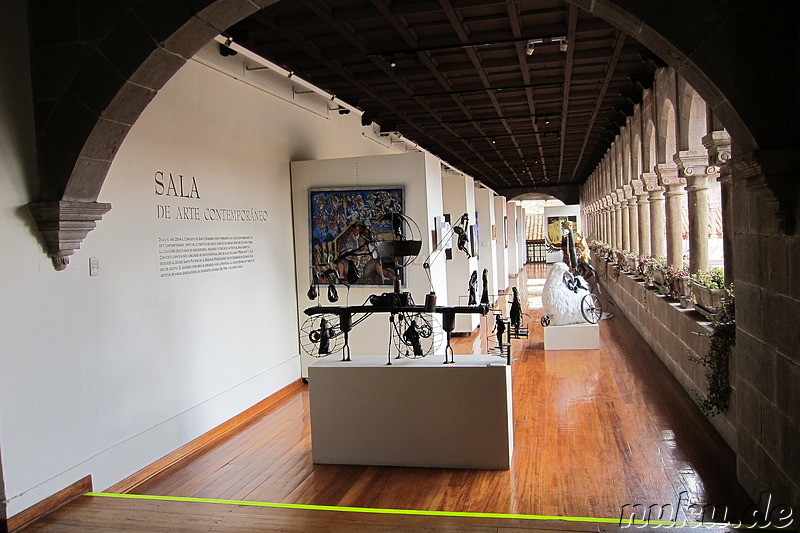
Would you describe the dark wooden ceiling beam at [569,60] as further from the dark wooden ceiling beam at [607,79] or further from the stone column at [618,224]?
the stone column at [618,224]

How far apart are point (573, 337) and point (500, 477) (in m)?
5.48

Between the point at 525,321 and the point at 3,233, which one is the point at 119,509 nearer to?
the point at 3,233

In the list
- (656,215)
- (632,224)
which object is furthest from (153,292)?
(632,224)

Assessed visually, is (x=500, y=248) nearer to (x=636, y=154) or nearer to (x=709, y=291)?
(x=636, y=154)

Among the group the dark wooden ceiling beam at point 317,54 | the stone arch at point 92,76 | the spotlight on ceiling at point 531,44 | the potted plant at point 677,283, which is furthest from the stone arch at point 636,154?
the stone arch at point 92,76

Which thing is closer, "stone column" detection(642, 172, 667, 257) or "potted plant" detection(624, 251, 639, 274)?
"stone column" detection(642, 172, 667, 257)

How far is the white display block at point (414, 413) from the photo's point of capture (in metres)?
5.07

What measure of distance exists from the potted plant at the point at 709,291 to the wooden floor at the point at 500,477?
0.99 metres

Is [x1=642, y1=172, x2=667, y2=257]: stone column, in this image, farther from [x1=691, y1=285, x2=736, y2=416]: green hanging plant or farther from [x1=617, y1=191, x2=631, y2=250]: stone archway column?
[x1=691, y1=285, x2=736, y2=416]: green hanging plant

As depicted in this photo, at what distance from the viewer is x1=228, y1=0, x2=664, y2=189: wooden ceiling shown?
657cm

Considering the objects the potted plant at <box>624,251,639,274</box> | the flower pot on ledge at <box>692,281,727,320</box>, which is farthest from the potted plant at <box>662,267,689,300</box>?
the potted plant at <box>624,251,639,274</box>

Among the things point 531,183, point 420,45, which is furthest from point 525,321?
point 531,183

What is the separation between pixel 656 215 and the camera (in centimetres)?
1248

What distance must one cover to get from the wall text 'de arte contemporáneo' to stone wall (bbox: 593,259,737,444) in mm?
4823
